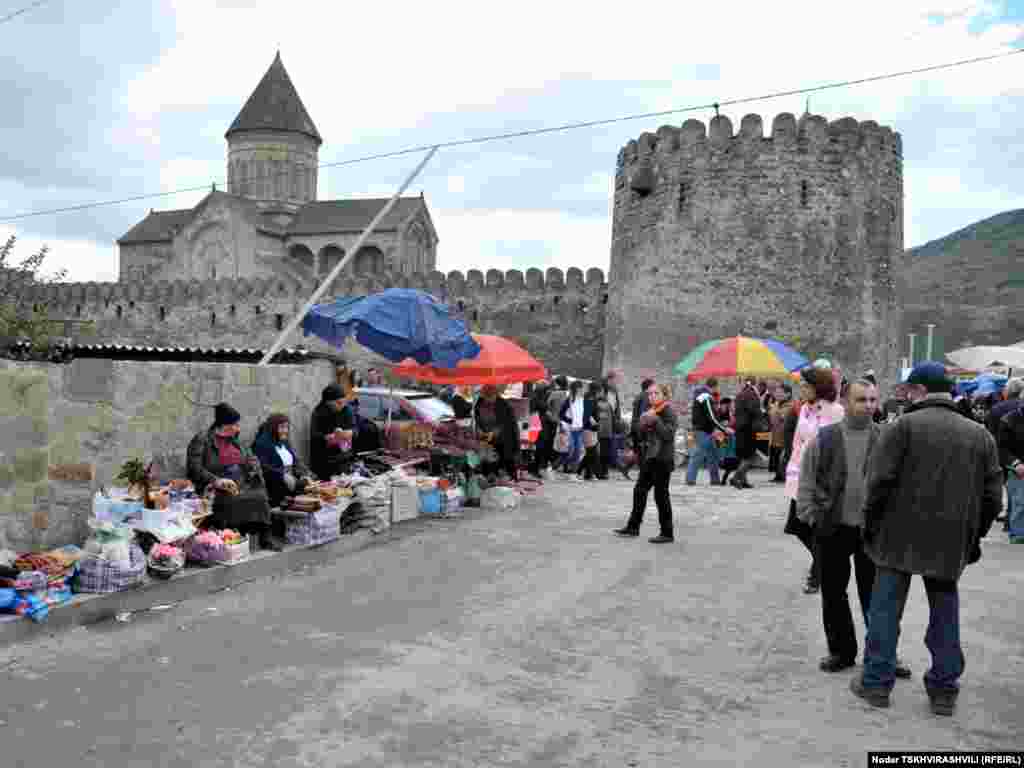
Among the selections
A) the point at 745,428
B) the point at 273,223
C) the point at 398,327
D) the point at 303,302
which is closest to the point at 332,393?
the point at 398,327

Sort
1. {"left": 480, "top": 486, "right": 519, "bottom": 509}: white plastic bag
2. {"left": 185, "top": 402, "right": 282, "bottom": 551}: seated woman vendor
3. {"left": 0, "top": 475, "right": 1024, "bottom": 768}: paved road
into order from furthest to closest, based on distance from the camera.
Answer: {"left": 480, "top": 486, "right": 519, "bottom": 509}: white plastic bag
{"left": 185, "top": 402, "right": 282, "bottom": 551}: seated woman vendor
{"left": 0, "top": 475, "right": 1024, "bottom": 768}: paved road

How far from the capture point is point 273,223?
5169 cm

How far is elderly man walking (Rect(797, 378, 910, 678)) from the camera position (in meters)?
4.57

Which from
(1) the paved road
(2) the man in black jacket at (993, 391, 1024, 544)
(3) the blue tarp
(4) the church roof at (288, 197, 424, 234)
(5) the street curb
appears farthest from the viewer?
(4) the church roof at (288, 197, 424, 234)

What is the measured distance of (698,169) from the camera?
2059 cm

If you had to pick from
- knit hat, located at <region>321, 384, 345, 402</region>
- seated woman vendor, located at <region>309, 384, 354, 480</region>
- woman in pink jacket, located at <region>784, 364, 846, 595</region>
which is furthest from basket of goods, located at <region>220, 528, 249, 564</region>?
woman in pink jacket, located at <region>784, 364, 846, 595</region>

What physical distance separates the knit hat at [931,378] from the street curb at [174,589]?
14.7ft

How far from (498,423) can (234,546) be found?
4.78 metres

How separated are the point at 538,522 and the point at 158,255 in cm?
5369

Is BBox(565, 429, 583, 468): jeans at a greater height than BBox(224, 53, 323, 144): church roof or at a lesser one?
lesser

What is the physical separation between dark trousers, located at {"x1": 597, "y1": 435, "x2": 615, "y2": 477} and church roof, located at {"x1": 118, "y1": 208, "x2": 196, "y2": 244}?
49135mm

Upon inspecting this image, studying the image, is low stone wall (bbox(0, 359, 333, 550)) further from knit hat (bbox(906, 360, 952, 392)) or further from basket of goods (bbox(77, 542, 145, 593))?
knit hat (bbox(906, 360, 952, 392))

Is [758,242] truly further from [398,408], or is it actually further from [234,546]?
[234,546]

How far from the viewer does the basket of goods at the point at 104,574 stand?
17.2 feet
